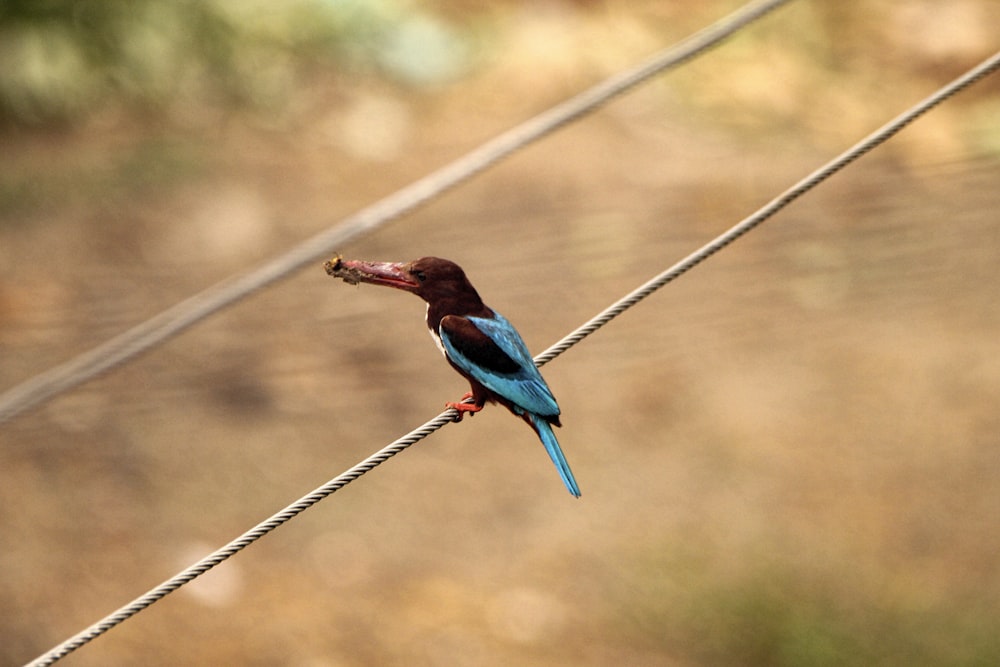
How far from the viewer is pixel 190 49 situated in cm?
1033

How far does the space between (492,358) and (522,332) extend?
5.60m

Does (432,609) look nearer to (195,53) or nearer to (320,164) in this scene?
(320,164)

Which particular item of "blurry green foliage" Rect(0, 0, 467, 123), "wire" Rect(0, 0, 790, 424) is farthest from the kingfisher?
"blurry green foliage" Rect(0, 0, 467, 123)

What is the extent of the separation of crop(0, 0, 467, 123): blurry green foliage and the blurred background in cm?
3

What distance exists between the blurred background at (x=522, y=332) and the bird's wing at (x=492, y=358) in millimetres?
3812

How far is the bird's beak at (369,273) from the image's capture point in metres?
2.78

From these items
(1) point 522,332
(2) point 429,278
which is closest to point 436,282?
(2) point 429,278

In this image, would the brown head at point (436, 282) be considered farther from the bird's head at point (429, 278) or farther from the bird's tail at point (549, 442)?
the bird's tail at point (549, 442)

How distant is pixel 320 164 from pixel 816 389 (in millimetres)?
4391

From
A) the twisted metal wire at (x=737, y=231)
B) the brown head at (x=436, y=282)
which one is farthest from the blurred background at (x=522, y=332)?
the twisted metal wire at (x=737, y=231)

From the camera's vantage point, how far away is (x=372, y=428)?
8031mm

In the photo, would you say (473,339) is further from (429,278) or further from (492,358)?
(429,278)

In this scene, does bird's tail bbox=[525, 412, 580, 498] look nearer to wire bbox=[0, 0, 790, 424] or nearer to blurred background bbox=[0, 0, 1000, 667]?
wire bbox=[0, 0, 790, 424]

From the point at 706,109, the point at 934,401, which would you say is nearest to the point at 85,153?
the point at 706,109
